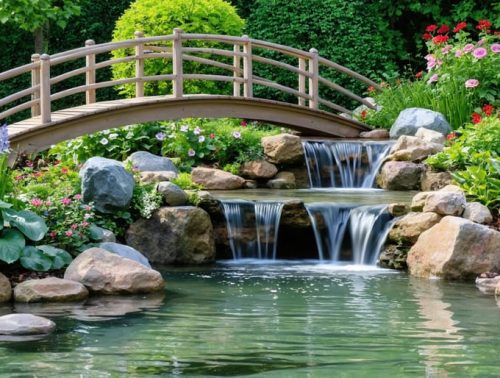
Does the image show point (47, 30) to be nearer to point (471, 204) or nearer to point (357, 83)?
point (357, 83)

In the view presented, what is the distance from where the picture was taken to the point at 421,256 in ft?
40.7

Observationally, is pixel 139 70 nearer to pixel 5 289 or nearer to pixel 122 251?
pixel 122 251

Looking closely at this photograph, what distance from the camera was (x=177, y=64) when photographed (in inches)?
689

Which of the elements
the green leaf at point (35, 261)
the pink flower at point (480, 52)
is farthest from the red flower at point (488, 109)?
the green leaf at point (35, 261)

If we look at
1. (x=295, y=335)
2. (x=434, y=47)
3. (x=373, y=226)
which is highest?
(x=434, y=47)

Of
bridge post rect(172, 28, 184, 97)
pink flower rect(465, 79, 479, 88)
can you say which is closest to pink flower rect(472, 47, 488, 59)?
pink flower rect(465, 79, 479, 88)

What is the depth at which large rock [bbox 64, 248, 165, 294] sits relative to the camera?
10734 mm

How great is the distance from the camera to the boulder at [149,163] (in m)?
15.5

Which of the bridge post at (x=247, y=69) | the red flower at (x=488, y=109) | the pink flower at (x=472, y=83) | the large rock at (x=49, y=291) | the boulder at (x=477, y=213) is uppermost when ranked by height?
the bridge post at (x=247, y=69)

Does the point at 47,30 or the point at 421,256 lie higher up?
the point at 47,30

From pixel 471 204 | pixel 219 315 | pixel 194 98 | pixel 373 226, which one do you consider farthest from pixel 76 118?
pixel 219 315

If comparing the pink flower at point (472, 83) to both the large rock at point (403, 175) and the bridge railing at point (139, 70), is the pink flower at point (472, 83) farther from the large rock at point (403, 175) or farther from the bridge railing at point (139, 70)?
the large rock at point (403, 175)

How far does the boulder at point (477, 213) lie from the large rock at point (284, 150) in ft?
14.9

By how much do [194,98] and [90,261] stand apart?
6965 mm
